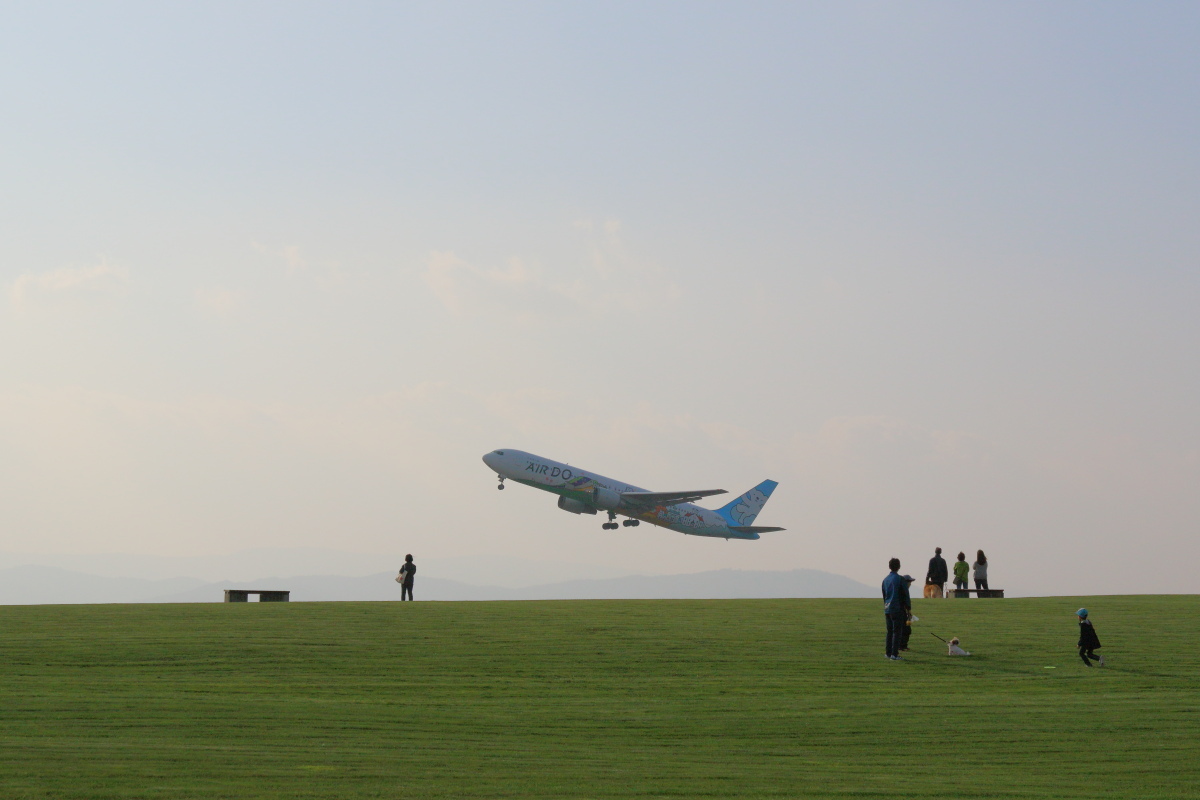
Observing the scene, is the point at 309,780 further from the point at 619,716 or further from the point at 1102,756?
the point at 1102,756

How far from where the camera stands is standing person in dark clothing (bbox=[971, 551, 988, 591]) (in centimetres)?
4344

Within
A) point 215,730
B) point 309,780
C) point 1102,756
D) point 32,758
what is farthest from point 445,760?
point 1102,756

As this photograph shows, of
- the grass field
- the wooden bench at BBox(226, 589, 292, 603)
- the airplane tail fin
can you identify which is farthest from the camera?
the airplane tail fin

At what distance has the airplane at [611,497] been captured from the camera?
7831 cm

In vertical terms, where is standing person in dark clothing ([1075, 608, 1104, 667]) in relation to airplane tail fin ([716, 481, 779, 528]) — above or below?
below

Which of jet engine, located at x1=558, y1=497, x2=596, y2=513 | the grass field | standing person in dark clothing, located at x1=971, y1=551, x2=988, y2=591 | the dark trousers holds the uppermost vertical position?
jet engine, located at x1=558, y1=497, x2=596, y2=513

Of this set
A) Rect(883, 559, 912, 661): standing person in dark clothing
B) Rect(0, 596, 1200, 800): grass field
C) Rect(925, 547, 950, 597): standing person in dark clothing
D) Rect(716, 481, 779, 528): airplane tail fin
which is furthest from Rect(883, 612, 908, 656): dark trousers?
Rect(716, 481, 779, 528): airplane tail fin

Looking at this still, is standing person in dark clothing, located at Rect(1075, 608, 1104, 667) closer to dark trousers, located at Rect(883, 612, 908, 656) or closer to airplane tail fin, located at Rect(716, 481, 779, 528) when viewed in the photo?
dark trousers, located at Rect(883, 612, 908, 656)

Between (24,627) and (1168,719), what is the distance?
2493cm

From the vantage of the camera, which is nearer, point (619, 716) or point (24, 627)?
point (619, 716)

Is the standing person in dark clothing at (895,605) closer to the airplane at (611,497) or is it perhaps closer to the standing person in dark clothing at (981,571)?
the standing person in dark clothing at (981,571)

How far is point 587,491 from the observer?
81500mm

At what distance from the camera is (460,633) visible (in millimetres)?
27344

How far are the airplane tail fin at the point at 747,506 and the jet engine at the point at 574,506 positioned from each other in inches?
597
